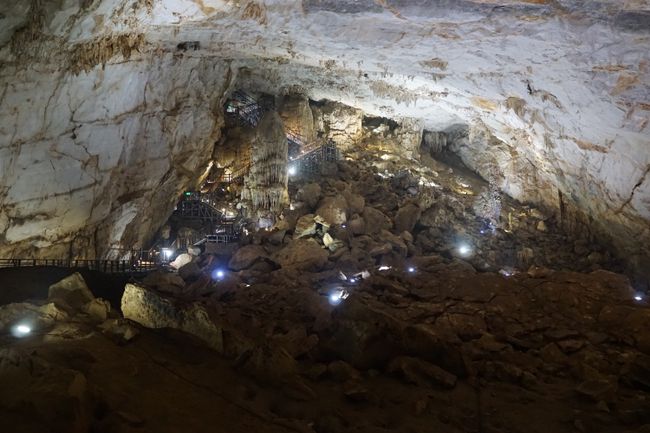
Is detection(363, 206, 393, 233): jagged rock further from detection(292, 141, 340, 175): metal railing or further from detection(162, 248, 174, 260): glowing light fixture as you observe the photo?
detection(162, 248, 174, 260): glowing light fixture

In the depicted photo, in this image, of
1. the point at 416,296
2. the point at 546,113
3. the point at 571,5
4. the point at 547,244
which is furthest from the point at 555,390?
the point at 547,244

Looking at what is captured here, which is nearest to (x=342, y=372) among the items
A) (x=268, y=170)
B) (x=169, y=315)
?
(x=169, y=315)

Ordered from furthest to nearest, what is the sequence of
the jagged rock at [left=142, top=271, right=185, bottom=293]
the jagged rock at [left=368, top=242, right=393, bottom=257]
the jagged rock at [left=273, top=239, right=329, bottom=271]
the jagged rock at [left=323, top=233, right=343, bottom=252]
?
the jagged rock at [left=323, top=233, right=343, bottom=252], the jagged rock at [left=368, top=242, right=393, bottom=257], the jagged rock at [left=273, top=239, right=329, bottom=271], the jagged rock at [left=142, top=271, right=185, bottom=293]

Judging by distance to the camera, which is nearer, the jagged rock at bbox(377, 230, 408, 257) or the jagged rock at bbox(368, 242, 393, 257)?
the jagged rock at bbox(368, 242, 393, 257)

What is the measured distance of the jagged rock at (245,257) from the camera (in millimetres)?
14798

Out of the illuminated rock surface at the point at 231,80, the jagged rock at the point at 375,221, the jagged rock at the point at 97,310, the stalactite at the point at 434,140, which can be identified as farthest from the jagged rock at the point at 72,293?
the stalactite at the point at 434,140

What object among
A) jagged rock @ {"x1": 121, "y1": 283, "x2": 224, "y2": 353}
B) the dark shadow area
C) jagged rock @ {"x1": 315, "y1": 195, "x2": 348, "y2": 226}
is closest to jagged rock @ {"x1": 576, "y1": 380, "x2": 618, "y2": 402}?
jagged rock @ {"x1": 121, "y1": 283, "x2": 224, "y2": 353}

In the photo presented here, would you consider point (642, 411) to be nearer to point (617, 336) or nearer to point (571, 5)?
point (617, 336)

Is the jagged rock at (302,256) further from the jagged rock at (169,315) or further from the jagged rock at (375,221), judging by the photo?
the jagged rock at (169,315)

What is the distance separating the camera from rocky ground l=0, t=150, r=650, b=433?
4.77 meters

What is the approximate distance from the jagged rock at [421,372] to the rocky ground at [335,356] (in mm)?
25

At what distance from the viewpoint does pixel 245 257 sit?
15008 millimetres

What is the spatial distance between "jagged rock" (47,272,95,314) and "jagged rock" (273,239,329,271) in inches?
287

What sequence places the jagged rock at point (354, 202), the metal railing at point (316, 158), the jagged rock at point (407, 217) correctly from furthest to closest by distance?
the metal railing at point (316, 158) → the jagged rock at point (354, 202) → the jagged rock at point (407, 217)
